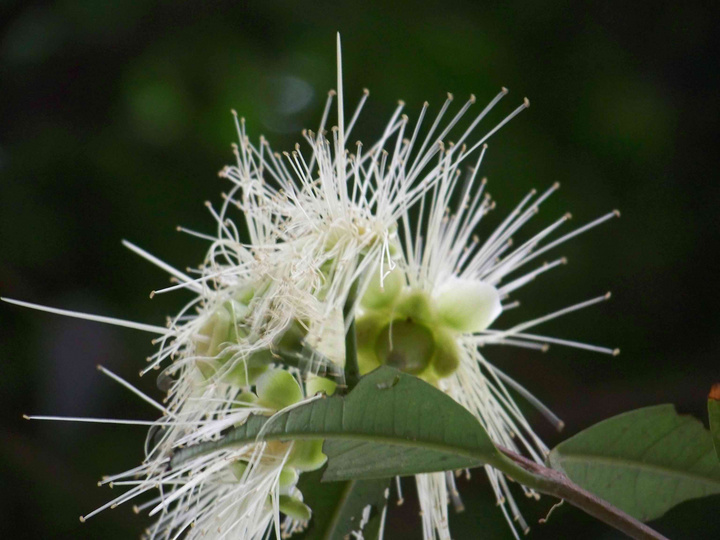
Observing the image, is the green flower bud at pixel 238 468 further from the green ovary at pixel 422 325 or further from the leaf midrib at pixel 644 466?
the leaf midrib at pixel 644 466

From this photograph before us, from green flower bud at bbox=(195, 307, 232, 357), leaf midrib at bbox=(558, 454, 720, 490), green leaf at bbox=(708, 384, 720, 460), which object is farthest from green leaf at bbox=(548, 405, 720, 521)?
green flower bud at bbox=(195, 307, 232, 357)

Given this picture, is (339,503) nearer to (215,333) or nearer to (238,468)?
(238,468)

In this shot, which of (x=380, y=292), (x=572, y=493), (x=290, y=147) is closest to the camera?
(x=572, y=493)

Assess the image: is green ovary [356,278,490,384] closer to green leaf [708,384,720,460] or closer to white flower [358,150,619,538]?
white flower [358,150,619,538]

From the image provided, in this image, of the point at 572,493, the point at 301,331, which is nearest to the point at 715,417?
the point at 572,493

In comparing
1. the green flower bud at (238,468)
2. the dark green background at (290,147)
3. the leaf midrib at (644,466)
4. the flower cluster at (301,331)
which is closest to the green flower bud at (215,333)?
the flower cluster at (301,331)

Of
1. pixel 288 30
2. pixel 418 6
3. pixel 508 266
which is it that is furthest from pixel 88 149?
pixel 508 266
